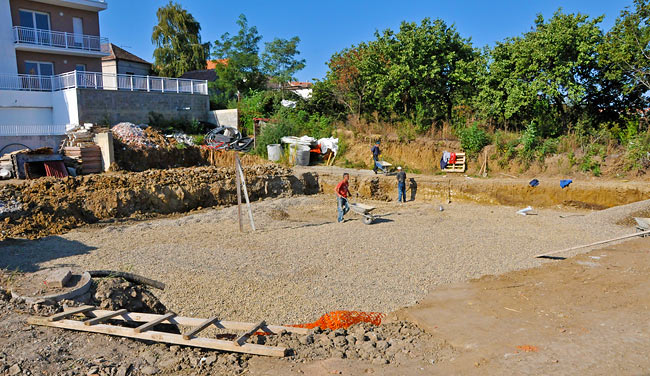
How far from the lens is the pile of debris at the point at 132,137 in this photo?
2198 centimetres

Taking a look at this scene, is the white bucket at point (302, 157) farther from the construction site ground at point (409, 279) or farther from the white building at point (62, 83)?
the white building at point (62, 83)

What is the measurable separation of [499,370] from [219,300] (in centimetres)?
498

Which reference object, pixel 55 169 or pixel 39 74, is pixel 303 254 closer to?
pixel 55 169

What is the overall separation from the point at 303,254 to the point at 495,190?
1154 cm

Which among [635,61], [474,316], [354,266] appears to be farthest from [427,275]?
[635,61]

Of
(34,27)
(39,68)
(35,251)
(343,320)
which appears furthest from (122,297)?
(34,27)

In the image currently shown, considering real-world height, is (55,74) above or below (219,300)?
above

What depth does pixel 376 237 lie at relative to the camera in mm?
13250

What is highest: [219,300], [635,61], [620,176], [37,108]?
→ [635,61]

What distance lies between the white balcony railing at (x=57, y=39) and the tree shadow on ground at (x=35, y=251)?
19.0 metres

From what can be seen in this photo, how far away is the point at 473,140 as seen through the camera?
22.7m

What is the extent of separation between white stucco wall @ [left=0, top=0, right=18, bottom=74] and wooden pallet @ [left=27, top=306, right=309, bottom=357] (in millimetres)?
25643

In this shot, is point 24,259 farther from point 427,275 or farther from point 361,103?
point 361,103

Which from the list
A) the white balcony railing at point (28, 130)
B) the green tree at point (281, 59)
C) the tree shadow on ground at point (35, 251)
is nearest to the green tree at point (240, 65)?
the green tree at point (281, 59)
